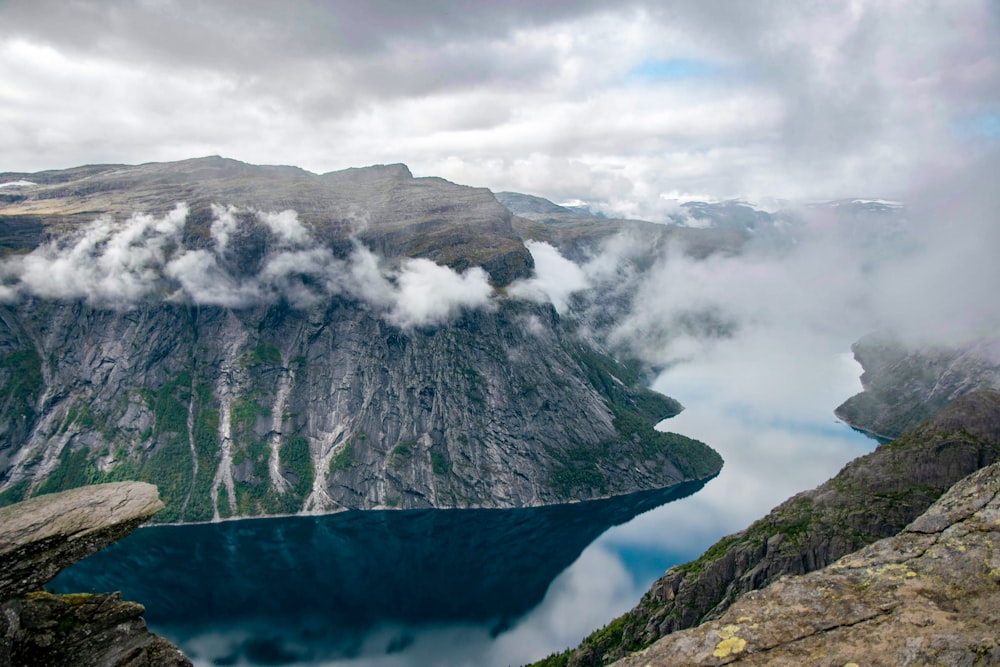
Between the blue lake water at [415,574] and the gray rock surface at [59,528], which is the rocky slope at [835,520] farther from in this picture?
the gray rock surface at [59,528]

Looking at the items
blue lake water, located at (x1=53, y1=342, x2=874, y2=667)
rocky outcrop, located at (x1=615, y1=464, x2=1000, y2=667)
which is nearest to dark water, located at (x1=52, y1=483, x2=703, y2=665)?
blue lake water, located at (x1=53, y1=342, x2=874, y2=667)

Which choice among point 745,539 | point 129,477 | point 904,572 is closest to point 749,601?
point 904,572

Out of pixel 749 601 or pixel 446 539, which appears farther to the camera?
→ pixel 446 539

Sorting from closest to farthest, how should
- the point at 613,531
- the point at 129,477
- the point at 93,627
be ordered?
the point at 93,627 < the point at 613,531 < the point at 129,477

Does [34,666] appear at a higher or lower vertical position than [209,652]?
higher

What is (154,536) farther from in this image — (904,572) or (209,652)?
(904,572)

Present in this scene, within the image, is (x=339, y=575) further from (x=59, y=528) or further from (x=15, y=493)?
(x=59, y=528)

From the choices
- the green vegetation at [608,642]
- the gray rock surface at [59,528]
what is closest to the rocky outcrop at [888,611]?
the gray rock surface at [59,528]

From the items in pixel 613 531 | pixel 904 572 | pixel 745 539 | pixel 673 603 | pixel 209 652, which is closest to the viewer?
pixel 904 572
